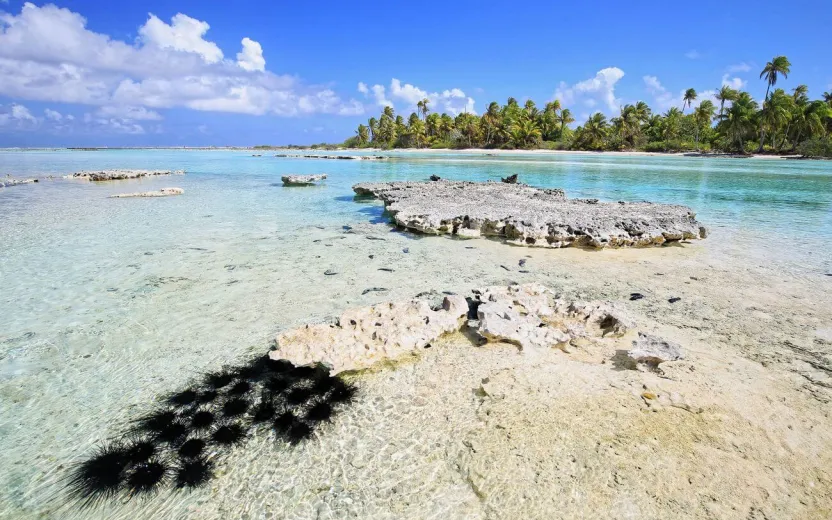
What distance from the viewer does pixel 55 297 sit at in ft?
21.2

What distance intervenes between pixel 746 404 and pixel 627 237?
22.5ft

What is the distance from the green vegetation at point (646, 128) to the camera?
61.2 metres

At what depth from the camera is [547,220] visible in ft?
35.3

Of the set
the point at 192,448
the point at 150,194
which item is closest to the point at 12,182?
the point at 150,194

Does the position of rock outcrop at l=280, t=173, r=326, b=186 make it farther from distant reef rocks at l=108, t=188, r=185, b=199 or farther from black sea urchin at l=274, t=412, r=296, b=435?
black sea urchin at l=274, t=412, r=296, b=435

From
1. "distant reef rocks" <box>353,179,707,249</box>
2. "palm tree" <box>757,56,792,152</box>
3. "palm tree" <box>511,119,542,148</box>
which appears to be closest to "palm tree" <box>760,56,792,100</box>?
"palm tree" <box>757,56,792,152</box>

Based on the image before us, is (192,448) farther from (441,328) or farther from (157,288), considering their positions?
(157,288)

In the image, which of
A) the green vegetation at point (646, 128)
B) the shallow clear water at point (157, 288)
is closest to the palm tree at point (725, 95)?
the green vegetation at point (646, 128)

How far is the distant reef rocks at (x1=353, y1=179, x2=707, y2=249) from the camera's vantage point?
32.5 feet

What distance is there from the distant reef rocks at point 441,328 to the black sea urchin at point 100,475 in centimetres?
159

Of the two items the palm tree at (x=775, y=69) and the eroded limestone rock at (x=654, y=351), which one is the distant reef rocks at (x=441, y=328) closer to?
the eroded limestone rock at (x=654, y=351)

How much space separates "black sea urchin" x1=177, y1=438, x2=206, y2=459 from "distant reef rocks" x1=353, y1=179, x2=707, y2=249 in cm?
823

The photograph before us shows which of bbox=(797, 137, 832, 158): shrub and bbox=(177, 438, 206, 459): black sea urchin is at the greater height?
bbox=(797, 137, 832, 158): shrub

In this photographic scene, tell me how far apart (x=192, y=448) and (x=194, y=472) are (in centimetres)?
27
